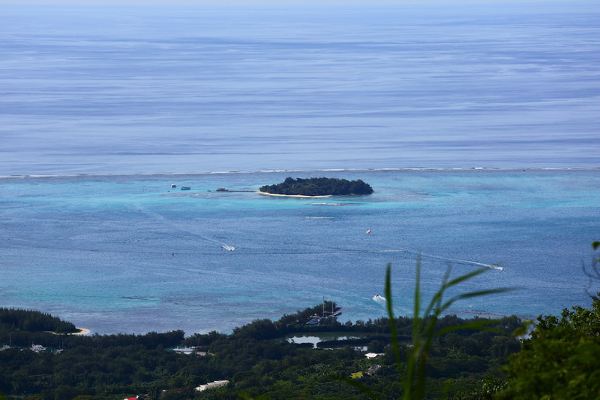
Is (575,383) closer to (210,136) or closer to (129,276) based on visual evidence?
(129,276)

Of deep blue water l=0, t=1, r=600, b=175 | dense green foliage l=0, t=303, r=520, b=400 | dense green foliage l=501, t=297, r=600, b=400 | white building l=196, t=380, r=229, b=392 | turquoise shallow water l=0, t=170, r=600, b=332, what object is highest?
deep blue water l=0, t=1, r=600, b=175

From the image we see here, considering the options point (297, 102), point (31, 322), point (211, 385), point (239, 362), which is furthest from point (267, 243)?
point (297, 102)

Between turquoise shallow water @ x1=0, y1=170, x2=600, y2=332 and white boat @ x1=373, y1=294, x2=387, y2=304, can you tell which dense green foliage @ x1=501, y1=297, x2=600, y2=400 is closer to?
turquoise shallow water @ x1=0, y1=170, x2=600, y2=332

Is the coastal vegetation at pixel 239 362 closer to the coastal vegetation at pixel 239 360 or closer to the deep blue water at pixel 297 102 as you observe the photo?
the coastal vegetation at pixel 239 360

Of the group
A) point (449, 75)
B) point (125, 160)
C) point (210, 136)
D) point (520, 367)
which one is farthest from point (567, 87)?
point (520, 367)

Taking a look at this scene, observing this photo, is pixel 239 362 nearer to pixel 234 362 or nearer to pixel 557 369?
pixel 234 362

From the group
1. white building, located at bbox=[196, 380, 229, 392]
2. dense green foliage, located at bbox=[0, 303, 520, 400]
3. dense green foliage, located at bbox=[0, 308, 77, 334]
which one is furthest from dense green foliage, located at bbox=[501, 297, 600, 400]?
dense green foliage, located at bbox=[0, 308, 77, 334]
